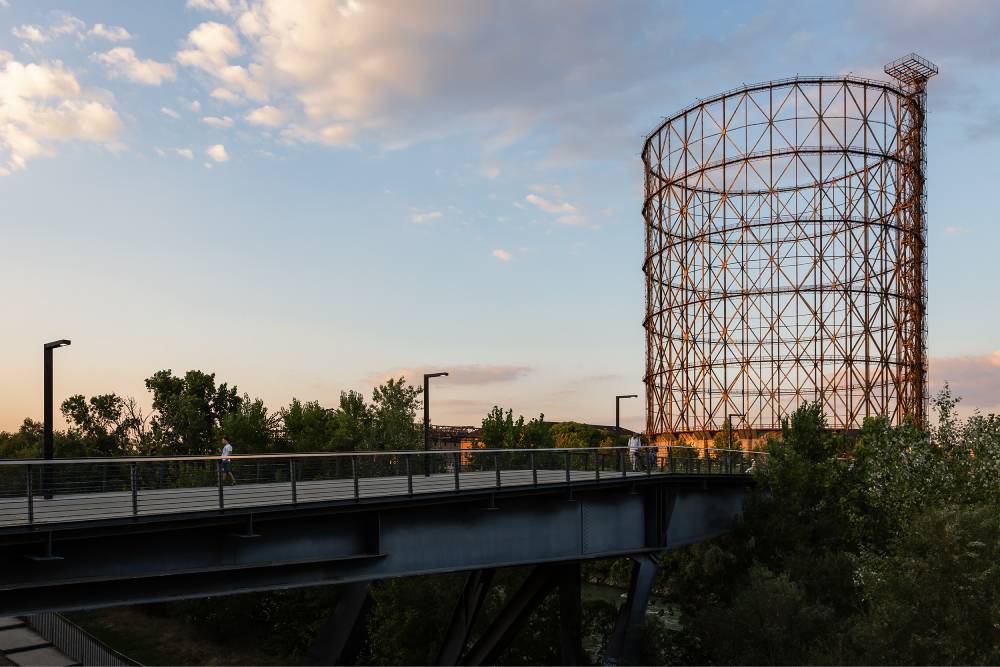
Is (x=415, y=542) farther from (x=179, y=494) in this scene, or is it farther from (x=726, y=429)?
(x=726, y=429)

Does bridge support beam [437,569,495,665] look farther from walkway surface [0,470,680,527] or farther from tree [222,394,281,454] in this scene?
tree [222,394,281,454]

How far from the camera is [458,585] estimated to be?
3734 centimetres

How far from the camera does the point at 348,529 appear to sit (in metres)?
21.5

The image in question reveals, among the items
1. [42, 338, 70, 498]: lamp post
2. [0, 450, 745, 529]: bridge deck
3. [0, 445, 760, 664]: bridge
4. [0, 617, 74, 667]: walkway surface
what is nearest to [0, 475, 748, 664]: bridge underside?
[0, 445, 760, 664]: bridge

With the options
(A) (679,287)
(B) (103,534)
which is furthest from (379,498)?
(A) (679,287)

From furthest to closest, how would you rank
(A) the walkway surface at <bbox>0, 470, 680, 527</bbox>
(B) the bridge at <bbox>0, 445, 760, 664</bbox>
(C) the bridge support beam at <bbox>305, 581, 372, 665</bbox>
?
1. (C) the bridge support beam at <bbox>305, 581, 372, 665</bbox>
2. (A) the walkway surface at <bbox>0, 470, 680, 527</bbox>
3. (B) the bridge at <bbox>0, 445, 760, 664</bbox>

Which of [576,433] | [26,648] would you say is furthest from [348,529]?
[576,433]

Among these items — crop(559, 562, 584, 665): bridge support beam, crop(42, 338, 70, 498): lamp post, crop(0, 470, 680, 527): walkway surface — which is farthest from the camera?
crop(559, 562, 584, 665): bridge support beam

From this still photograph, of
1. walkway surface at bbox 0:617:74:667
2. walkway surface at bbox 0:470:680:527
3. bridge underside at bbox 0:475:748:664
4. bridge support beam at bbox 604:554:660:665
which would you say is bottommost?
walkway surface at bbox 0:617:74:667

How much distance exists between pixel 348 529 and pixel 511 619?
798 centimetres

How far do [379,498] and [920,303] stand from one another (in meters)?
63.6

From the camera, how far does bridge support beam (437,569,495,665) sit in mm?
27406

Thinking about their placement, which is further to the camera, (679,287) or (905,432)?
(679,287)

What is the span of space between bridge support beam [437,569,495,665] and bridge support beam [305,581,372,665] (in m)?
4.03
